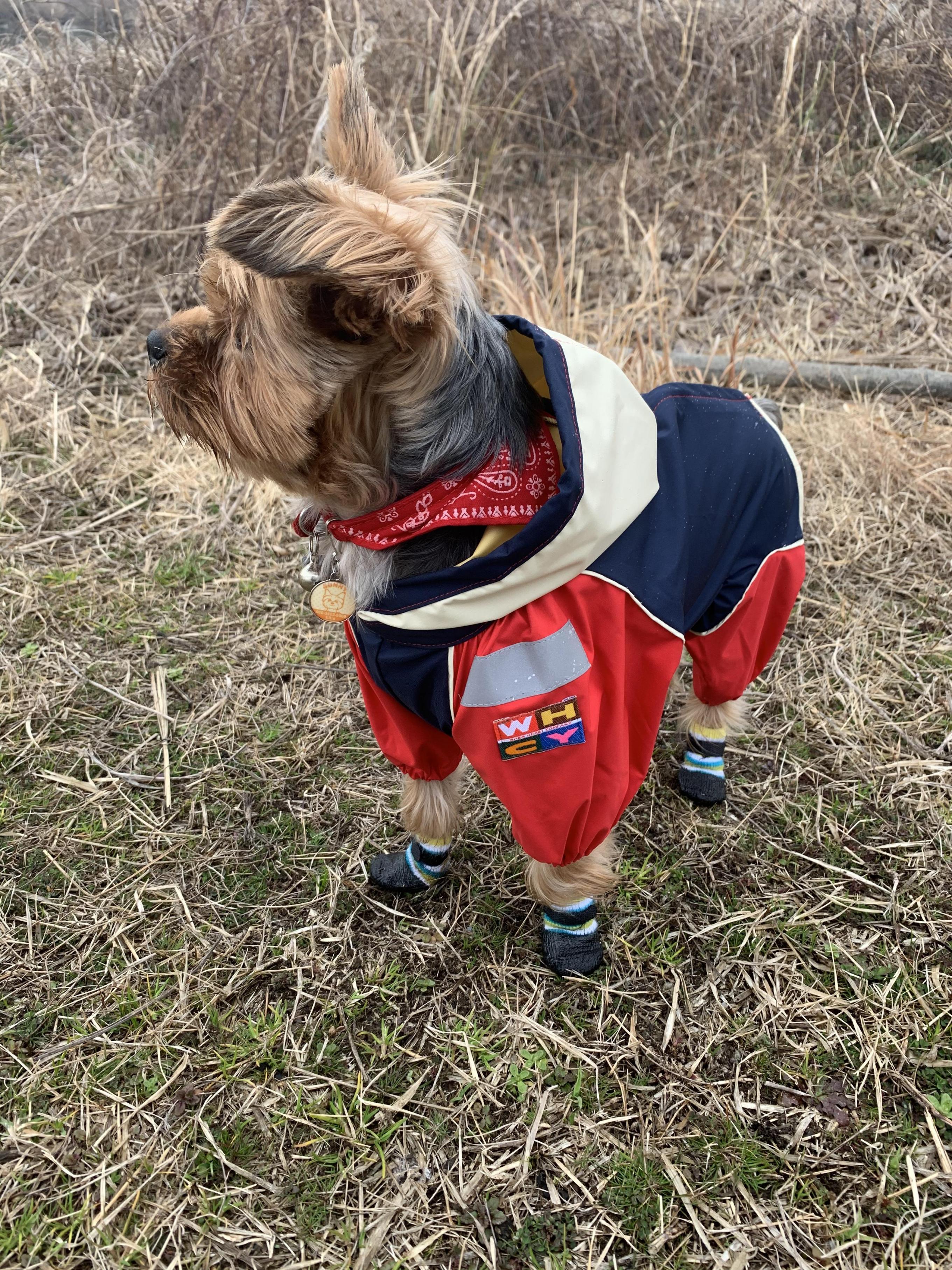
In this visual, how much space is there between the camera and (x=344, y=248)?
64.7 inches

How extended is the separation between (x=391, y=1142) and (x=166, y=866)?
3.98 ft

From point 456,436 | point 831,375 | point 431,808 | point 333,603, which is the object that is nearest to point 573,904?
point 431,808

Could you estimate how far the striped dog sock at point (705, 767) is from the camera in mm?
3031

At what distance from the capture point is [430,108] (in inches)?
211

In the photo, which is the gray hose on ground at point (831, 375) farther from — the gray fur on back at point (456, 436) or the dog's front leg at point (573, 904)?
the dog's front leg at point (573, 904)

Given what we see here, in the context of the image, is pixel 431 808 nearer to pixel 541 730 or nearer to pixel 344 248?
pixel 541 730

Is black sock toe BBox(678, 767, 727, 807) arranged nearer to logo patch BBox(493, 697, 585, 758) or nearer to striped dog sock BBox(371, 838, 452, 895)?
striped dog sock BBox(371, 838, 452, 895)

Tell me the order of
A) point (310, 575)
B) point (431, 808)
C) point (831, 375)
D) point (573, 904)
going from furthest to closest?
point (831, 375)
point (431, 808)
point (573, 904)
point (310, 575)

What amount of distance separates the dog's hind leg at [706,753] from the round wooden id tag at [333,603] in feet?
4.83

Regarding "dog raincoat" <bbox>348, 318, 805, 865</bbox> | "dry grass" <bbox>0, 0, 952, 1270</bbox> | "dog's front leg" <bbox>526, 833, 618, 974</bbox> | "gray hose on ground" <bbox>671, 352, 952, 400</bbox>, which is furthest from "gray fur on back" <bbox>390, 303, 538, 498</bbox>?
"gray hose on ground" <bbox>671, 352, 952, 400</bbox>

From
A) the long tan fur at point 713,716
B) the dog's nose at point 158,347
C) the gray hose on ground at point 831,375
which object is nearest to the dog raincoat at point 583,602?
the long tan fur at point 713,716

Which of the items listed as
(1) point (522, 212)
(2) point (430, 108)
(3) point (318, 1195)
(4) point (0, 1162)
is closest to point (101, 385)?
(2) point (430, 108)

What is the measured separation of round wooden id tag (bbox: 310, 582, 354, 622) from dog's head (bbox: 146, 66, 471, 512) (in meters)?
0.23

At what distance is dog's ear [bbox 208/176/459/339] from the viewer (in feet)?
5.37
